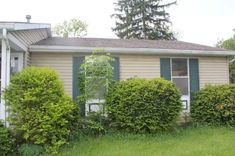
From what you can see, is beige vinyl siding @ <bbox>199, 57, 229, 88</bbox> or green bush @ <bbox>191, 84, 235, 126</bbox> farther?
beige vinyl siding @ <bbox>199, 57, 229, 88</bbox>

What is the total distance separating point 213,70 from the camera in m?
11.0

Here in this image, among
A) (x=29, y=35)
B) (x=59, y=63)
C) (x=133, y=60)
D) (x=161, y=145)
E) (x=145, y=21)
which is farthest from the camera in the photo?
(x=145, y=21)

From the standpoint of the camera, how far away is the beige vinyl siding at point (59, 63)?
952 centimetres

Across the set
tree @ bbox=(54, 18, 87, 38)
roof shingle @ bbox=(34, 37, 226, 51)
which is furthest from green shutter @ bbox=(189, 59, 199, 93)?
tree @ bbox=(54, 18, 87, 38)

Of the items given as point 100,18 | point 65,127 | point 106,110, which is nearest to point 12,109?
point 65,127

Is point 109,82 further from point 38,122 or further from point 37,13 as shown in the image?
point 37,13

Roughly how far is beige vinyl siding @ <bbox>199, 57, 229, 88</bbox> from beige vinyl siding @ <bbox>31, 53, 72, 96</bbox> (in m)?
5.04

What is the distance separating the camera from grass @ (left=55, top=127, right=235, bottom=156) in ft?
21.2

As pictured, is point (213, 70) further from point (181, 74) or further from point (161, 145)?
point (161, 145)

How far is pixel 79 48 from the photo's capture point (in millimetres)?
9500

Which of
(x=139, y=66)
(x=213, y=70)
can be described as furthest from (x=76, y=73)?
(x=213, y=70)

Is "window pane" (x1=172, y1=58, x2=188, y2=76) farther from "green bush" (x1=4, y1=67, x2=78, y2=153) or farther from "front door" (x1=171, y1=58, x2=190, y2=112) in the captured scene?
"green bush" (x1=4, y1=67, x2=78, y2=153)

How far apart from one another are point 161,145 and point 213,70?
5.11 meters

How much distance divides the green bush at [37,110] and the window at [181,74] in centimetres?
503
